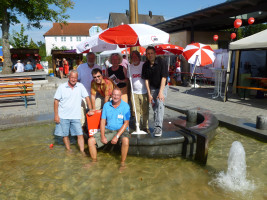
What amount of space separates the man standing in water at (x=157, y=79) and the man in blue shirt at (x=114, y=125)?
0.73 m

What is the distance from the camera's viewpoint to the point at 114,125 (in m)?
4.20

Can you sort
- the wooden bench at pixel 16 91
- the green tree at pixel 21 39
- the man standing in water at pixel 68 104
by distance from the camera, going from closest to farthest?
the man standing in water at pixel 68 104
the wooden bench at pixel 16 91
the green tree at pixel 21 39

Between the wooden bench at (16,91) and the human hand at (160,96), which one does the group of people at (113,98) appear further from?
the wooden bench at (16,91)

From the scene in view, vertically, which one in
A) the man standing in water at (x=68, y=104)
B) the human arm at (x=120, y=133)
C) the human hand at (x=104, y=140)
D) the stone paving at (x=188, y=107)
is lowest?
the stone paving at (x=188, y=107)

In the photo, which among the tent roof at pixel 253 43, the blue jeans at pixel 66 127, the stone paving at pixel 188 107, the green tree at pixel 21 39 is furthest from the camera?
the green tree at pixel 21 39

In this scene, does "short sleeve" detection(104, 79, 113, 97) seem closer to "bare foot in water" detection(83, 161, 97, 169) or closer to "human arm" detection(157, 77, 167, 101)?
"human arm" detection(157, 77, 167, 101)

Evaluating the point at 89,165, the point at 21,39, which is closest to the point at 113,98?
the point at 89,165

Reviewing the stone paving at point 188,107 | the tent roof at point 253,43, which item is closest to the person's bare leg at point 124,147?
the stone paving at point 188,107

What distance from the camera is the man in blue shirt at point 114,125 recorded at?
4.07m

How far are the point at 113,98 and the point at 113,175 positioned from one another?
135cm

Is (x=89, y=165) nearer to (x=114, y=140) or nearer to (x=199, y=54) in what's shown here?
(x=114, y=140)

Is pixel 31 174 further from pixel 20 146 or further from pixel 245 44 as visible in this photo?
pixel 245 44

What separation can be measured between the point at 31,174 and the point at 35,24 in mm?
19752

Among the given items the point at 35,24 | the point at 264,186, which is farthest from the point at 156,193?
the point at 35,24
